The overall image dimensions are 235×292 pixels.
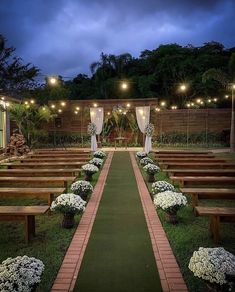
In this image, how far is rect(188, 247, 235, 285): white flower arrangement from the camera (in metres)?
3.66

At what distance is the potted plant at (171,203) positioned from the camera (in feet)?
21.4

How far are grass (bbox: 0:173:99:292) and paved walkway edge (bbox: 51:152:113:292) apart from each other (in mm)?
78

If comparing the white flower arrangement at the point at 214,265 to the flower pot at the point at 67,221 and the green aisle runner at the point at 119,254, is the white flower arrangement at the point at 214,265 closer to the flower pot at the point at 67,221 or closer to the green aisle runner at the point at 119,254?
the green aisle runner at the point at 119,254

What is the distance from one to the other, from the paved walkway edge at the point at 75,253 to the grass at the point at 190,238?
1.38 metres

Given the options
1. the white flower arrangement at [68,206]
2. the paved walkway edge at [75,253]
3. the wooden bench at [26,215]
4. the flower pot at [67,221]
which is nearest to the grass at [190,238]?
the paved walkway edge at [75,253]

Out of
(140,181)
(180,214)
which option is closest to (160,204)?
Answer: (180,214)

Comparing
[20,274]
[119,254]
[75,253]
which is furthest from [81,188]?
[20,274]

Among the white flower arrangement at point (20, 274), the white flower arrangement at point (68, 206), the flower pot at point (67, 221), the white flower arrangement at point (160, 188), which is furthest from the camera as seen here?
the white flower arrangement at point (160, 188)

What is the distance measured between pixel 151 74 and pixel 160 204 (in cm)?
3222

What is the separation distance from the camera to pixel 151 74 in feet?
123

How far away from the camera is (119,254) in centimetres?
518

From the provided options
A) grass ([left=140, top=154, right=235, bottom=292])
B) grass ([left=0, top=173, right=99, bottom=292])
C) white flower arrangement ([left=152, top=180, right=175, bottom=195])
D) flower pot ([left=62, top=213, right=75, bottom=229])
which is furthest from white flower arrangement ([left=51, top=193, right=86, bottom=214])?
white flower arrangement ([left=152, top=180, right=175, bottom=195])

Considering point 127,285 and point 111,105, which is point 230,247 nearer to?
point 127,285

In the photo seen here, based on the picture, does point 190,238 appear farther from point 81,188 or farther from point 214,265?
point 81,188
